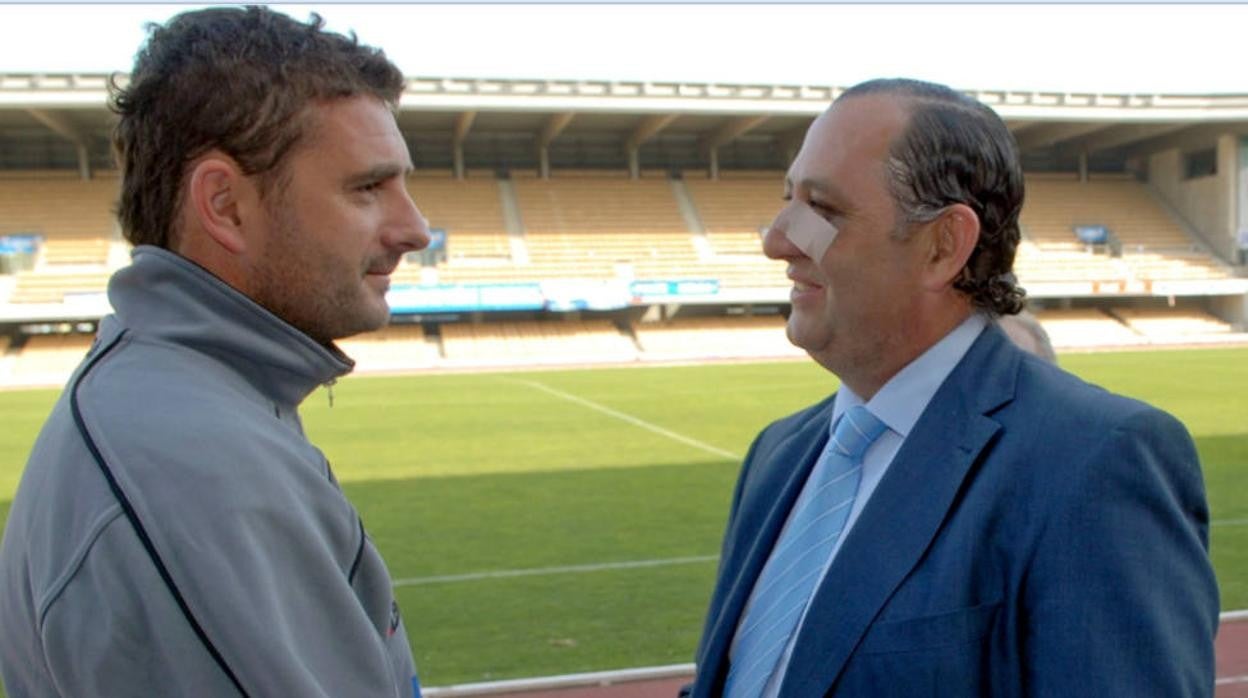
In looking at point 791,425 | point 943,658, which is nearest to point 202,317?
point 943,658

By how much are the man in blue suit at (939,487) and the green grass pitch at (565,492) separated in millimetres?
4356

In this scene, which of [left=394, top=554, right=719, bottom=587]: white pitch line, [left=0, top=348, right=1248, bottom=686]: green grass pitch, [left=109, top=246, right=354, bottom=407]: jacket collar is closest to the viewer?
[left=109, top=246, right=354, bottom=407]: jacket collar

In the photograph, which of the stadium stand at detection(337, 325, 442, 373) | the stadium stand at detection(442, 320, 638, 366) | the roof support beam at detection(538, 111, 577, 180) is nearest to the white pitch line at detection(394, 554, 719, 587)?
the stadium stand at detection(337, 325, 442, 373)

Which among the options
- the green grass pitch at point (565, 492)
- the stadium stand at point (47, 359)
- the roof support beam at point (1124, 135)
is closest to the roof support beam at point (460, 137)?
the stadium stand at point (47, 359)

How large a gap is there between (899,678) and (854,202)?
0.76 meters

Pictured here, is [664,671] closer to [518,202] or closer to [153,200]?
[153,200]

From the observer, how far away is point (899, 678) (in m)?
1.61

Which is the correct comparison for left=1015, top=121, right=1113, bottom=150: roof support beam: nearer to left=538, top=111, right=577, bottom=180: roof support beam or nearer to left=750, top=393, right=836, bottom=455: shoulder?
left=538, top=111, right=577, bottom=180: roof support beam

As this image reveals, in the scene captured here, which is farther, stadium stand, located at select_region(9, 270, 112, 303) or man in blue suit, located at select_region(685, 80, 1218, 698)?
stadium stand, located at select_region(9, 270, 112, 303)

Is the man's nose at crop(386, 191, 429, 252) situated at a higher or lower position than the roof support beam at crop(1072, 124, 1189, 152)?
higher

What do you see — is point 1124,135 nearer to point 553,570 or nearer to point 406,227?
point 553,570

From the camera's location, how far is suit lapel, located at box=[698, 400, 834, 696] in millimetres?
2084

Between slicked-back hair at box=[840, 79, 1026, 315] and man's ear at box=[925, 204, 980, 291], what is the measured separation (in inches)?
0.6

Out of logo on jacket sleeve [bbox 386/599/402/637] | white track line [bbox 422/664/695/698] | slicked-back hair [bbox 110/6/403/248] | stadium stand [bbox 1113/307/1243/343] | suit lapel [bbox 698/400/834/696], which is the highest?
slicked-back hair [bbox 110/6/403/248]
